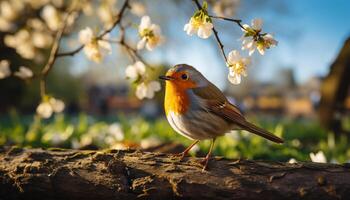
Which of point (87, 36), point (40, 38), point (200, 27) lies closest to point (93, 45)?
point (87, 36)

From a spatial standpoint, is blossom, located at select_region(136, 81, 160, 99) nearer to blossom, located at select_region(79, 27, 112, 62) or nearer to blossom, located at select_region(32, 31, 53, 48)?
blossom, located at select_region(79, 27, 112, 62)

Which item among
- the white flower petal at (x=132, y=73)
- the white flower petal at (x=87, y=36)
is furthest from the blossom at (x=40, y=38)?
the white flower petal at (x=132, y=73)

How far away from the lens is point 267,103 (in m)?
28.8

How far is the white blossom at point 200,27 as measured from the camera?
3.03 metres

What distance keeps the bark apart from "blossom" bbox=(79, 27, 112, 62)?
3.63ft

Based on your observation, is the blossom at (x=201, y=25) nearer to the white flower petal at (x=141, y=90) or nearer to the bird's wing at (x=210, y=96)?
the bird's wing at (x=210, y=96)

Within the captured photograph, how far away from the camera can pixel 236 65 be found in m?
3.05

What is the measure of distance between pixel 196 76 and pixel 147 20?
3.24 feet

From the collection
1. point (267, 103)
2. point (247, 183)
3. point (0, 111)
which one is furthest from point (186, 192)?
point (267, 103)

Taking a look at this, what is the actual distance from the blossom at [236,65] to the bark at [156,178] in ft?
1.79

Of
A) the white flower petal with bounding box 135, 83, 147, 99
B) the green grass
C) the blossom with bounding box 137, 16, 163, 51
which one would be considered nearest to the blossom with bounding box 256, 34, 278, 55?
the blossom with bounding box 137, 16, 163, 51

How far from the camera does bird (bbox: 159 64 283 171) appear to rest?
288 cm

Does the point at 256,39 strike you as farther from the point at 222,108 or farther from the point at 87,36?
the point at 87,36

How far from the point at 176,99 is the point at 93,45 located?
64.6 inches
